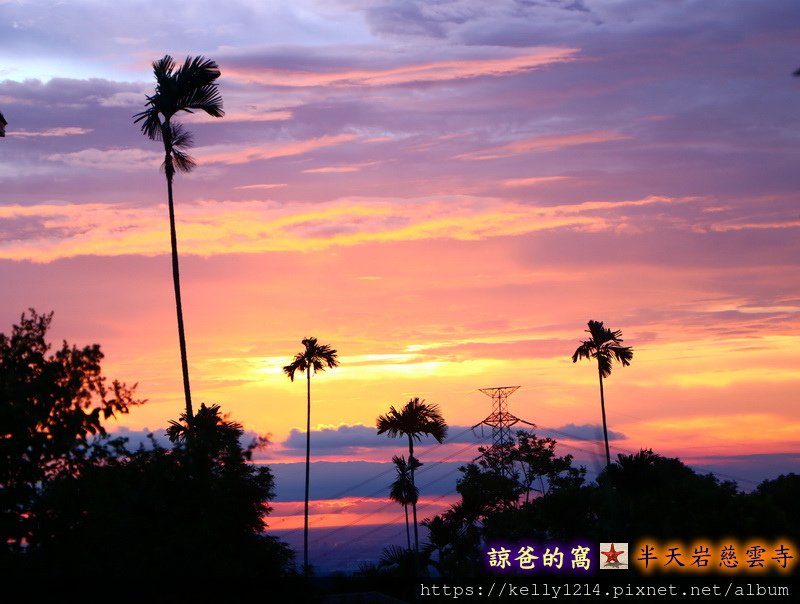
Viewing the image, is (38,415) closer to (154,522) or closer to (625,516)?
(154,522)

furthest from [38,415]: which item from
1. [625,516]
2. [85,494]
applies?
[625,516]

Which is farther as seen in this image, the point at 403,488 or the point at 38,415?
the point at 403,488

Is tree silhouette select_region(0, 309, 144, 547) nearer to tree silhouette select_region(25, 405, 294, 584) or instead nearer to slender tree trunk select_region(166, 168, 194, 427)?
tree silhouette select_region(25, 405, 294, 584)

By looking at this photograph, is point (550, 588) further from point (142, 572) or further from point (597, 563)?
point (142, 572)

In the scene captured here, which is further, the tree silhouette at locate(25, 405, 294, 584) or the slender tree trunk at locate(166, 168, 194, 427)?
the slender tree trunk at locate(166, 168, 194, 427)

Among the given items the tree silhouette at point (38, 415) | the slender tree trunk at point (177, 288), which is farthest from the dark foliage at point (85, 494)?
the slender tree trunk at point (177, 288)

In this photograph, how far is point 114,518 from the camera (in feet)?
80.1

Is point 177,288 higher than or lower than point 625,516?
higher

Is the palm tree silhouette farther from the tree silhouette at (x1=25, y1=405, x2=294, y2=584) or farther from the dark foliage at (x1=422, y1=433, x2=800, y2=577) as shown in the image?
the tree silhouette at (x1=25, y1=405, x2=294, y2=584)

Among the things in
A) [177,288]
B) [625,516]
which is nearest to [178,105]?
[177,288]

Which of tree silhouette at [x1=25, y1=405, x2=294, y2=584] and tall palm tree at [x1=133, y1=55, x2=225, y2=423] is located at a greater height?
tall palm tree at [x1=133, y1=55, x2=225, y2=423]

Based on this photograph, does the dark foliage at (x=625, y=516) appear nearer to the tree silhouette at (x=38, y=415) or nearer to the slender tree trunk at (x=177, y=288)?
the slender tree trunk at (x=177, y=288)

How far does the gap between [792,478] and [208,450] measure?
6443 cm

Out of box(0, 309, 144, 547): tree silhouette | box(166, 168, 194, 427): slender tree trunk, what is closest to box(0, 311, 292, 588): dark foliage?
box(0, 309, 144, 547): tree silhouette
